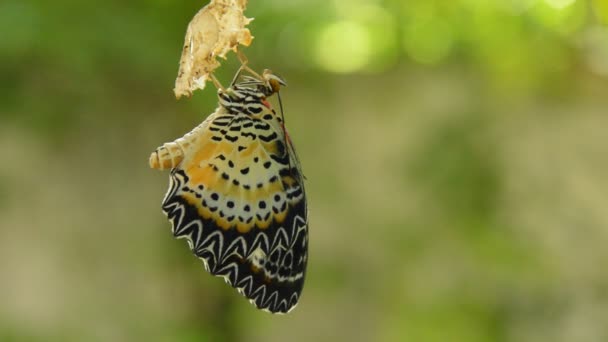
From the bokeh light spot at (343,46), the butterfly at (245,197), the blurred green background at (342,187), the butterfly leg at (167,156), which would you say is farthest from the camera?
the blurred green background at (342,187)

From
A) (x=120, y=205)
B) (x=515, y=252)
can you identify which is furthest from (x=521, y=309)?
(x=120, y=205)

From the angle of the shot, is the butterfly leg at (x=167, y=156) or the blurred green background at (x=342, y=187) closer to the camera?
the butterfly leg at (x=167, y=156)

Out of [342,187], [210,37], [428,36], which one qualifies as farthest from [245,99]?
[342,187]

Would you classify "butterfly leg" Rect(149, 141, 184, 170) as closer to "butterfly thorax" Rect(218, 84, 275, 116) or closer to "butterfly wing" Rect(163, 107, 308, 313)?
"butterfly wing" Rect(163, 107, 308, 313)

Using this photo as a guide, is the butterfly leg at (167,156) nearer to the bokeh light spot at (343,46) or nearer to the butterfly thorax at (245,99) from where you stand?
the butterfly thorax at (245,99)

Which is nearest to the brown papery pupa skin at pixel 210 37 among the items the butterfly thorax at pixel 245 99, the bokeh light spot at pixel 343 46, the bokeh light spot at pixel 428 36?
the butterfly thorax at pixel 245 99

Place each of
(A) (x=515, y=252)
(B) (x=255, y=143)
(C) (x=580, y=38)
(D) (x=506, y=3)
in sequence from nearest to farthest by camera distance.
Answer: (B) (x=255, y=143) < (D) (x=506, y=3) < (C) (x=580, y=38) < (A) (x=515, y=252)

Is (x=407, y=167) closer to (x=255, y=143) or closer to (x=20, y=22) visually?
(x=20, y=22)

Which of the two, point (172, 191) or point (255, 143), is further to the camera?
point (255, 143)
